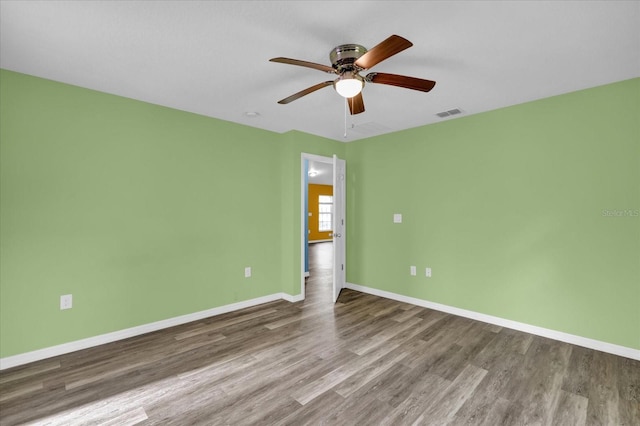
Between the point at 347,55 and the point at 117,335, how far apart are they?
3.40 meters

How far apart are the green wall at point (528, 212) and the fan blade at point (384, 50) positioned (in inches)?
92.0

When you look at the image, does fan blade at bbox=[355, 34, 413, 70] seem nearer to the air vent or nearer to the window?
the air vent

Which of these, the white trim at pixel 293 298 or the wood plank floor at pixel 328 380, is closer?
the wood plank floor at pixel 328 380

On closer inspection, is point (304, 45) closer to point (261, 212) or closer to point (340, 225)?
point (261, 212)

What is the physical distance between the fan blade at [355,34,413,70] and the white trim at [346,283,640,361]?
10.5ft

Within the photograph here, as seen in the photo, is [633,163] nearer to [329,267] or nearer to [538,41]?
[538,41]

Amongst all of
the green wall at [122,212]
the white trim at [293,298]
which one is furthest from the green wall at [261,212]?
the white trim at [293,298]

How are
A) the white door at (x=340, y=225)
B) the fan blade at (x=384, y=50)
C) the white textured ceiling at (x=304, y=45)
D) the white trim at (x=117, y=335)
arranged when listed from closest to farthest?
the fan blade at (x=384, y=50) → the white textured ceiling at (x=304, y=45) → the white trim at (x=117, y=335) → the white door at (x=340, y=225)

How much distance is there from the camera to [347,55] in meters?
2.08

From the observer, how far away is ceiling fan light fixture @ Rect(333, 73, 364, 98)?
2061 mm

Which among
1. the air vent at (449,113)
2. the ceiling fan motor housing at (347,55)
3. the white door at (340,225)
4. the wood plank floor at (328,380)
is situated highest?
the air vent at (449,113)

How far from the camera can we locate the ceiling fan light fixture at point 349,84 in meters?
2.06

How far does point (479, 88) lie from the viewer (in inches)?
112

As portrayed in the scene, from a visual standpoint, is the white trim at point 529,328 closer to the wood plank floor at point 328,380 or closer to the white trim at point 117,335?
the wood plank floor at point 328,380
